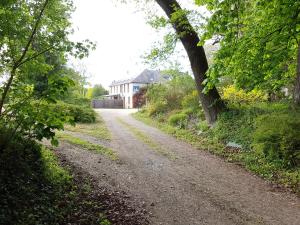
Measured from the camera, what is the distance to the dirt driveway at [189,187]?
5668 mm

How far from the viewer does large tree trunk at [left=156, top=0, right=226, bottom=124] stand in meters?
12.6

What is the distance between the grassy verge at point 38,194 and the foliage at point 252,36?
18.0ft

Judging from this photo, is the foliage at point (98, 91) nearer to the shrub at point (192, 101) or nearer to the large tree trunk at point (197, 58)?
the shrub at point (192, 101)

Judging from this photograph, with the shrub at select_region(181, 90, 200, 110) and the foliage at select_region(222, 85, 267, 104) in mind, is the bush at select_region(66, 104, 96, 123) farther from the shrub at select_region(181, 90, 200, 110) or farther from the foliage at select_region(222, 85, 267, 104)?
the foliage at select_region(222, 85, 267, 104)

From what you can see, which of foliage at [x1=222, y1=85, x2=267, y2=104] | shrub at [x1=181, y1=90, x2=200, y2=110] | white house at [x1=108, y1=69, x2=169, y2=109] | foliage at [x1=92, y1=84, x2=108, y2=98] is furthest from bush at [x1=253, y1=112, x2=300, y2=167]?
foliage at [x1=92, y1=84, x2=108, y2=98]

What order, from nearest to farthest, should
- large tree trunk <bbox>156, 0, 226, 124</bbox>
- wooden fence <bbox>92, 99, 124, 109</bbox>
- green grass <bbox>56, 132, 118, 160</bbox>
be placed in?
green grass <bbox>56, 132, 118, 160</bbox>, large tree trunk <bbox>156, 0, 226, 124</bbox>, wooden fence <bbox>92, 99, 124, 109</bbox>

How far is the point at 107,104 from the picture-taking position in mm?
54531

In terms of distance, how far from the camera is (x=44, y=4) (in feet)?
18.2

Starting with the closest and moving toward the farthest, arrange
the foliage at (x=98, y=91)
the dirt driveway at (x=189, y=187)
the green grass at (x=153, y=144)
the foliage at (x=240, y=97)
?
1. the dirt driveway at (x=189, y=187)
2. the green grass at (x=153, y=144)
3. the foliage at (x=240, y=97)
4. the foliage at (x=98, y=91)

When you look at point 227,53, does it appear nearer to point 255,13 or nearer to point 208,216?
point 255,13

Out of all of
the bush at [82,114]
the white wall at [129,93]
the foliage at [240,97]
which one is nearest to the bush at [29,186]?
the foliage at [240,97]

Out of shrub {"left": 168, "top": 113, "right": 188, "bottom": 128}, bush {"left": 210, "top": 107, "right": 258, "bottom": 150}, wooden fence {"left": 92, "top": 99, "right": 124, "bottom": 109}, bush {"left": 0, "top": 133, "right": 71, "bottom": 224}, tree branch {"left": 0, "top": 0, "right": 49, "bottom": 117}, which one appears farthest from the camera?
wooden fence {"left": 92, "top": 99, "right": 124, "bottom": 109}

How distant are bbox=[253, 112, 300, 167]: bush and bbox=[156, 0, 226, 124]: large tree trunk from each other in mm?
3767

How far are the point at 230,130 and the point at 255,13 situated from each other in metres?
4.55
